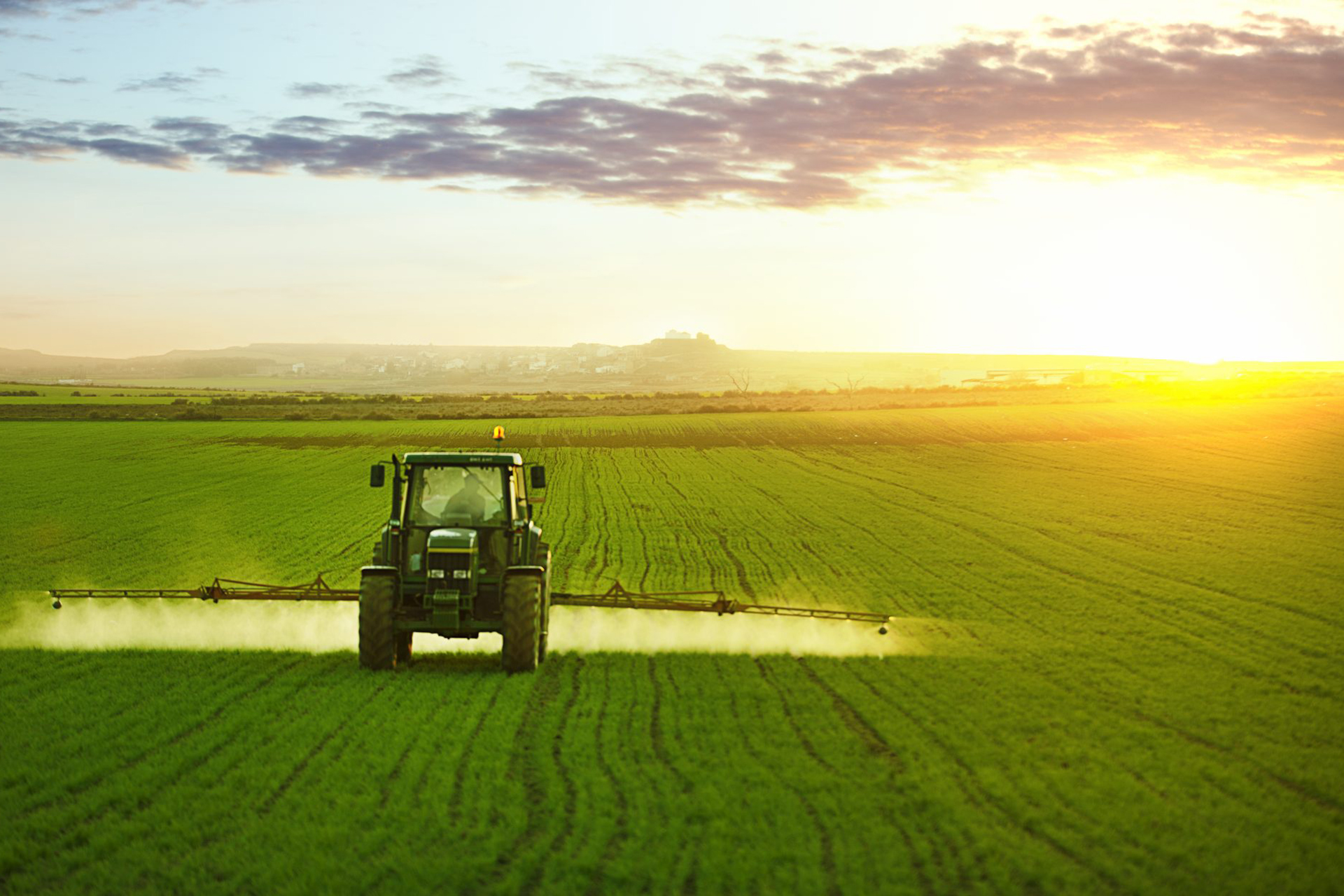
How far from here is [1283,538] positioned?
26297mm

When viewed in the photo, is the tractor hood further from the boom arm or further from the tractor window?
the boom arm

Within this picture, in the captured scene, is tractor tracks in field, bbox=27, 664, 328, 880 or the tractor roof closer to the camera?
tractor tracks in field, bbox=27, 664, 328, 880

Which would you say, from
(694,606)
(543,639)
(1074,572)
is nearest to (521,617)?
(543,639)

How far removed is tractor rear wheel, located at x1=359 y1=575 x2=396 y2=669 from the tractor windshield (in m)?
1.21

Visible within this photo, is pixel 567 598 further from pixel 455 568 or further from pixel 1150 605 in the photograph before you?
pixel 1150 605

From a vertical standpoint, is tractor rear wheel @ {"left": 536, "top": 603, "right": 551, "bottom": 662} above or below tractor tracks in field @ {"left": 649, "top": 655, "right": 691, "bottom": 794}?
above

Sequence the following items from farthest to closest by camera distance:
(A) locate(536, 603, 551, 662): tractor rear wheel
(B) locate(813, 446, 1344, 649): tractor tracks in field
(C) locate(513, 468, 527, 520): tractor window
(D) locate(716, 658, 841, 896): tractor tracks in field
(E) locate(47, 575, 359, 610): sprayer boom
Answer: (B) locate(813, 446, 1344, 649): tractor tracks in field, (E) locate(47, 575, 359, 610): sprayer boom, (C) locate(513, 468, 527, 520): tractor window, (A) locate(536, 603, 551, 662): tractor rear wheel, (D) locate(716, 658, 841, 896): tractor tracks in field

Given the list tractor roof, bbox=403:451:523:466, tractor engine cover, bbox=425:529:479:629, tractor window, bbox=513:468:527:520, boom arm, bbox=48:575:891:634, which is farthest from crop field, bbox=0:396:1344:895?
tractor roof, bbox=403:451:523:466

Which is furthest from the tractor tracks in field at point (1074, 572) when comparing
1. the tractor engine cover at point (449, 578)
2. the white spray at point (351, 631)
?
the tractor engine cover at point (449, 578)

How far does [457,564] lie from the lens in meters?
12.9

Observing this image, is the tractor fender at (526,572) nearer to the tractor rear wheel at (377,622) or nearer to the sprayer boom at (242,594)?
the tractor rear wheel at (377,622)

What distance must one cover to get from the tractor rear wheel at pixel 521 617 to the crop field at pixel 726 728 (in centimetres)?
33

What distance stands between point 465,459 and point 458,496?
684 mm

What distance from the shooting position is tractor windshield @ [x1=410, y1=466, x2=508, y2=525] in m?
13.8
